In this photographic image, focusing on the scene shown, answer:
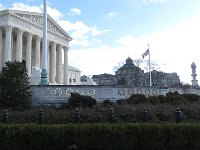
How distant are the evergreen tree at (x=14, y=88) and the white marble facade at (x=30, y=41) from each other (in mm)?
34521

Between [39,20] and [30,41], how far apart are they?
7441mm

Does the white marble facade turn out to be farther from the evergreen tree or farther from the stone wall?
the evergreen tree

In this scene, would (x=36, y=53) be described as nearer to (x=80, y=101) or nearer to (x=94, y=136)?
(x=80, y=101)

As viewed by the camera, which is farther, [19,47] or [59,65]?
[59,65]

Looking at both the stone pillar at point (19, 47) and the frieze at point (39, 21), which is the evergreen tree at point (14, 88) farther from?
the frieze at point (39, 21)

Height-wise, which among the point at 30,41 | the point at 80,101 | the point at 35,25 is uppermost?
the point at 35,25

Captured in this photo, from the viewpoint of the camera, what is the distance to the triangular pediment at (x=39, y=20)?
7540cm

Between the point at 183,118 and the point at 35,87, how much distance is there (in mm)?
16028

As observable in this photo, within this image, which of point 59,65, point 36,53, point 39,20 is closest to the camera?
point 36,53

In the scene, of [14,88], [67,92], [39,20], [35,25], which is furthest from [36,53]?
[14,88]

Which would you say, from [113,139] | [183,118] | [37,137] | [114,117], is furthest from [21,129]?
[183,118]

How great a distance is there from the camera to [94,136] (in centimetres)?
1452

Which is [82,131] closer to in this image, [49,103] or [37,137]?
[37,137]

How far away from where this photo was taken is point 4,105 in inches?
1029
